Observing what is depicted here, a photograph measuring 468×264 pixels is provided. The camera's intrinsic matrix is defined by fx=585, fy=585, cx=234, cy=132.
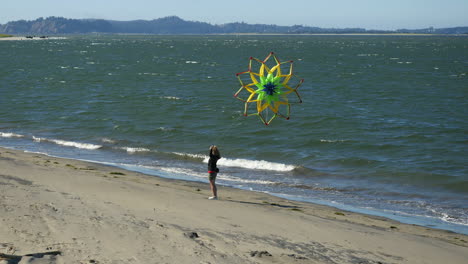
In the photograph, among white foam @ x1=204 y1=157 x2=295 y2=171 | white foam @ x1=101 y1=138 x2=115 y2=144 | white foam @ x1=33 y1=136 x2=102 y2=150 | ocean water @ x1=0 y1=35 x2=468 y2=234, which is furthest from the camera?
white foam @ x1=101 y1=138 x2=115 y2=144

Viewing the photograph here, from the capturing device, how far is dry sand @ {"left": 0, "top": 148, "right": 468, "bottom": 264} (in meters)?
9.12

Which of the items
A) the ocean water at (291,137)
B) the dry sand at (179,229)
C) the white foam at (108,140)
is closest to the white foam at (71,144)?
the ocean water at (291,137)

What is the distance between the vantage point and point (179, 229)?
10609 millimetres

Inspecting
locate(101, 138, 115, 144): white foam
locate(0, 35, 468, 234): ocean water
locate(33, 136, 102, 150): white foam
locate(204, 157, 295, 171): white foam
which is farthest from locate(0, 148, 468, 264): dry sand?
locate(101, 138, 115, 144): white foam

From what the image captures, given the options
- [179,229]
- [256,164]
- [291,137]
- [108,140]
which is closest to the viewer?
[179,229]

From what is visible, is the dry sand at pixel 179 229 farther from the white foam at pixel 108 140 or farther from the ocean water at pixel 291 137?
the white foam at pixel 108 140

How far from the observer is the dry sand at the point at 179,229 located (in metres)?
9.12

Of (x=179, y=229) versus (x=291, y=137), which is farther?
(x=291, y=137)

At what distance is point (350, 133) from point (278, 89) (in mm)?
12817

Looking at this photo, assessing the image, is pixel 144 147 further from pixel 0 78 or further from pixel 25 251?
pixel 0 78

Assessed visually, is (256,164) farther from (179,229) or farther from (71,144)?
(179,229)

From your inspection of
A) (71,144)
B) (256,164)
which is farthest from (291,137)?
(71,144)

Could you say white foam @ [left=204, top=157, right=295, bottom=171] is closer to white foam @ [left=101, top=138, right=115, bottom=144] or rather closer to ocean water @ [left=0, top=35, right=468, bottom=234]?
ocean water @ [left=0, top=35, right=468, bottom=234]

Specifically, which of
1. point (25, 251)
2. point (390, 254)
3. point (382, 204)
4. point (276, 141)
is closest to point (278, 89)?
point (382, 204)
